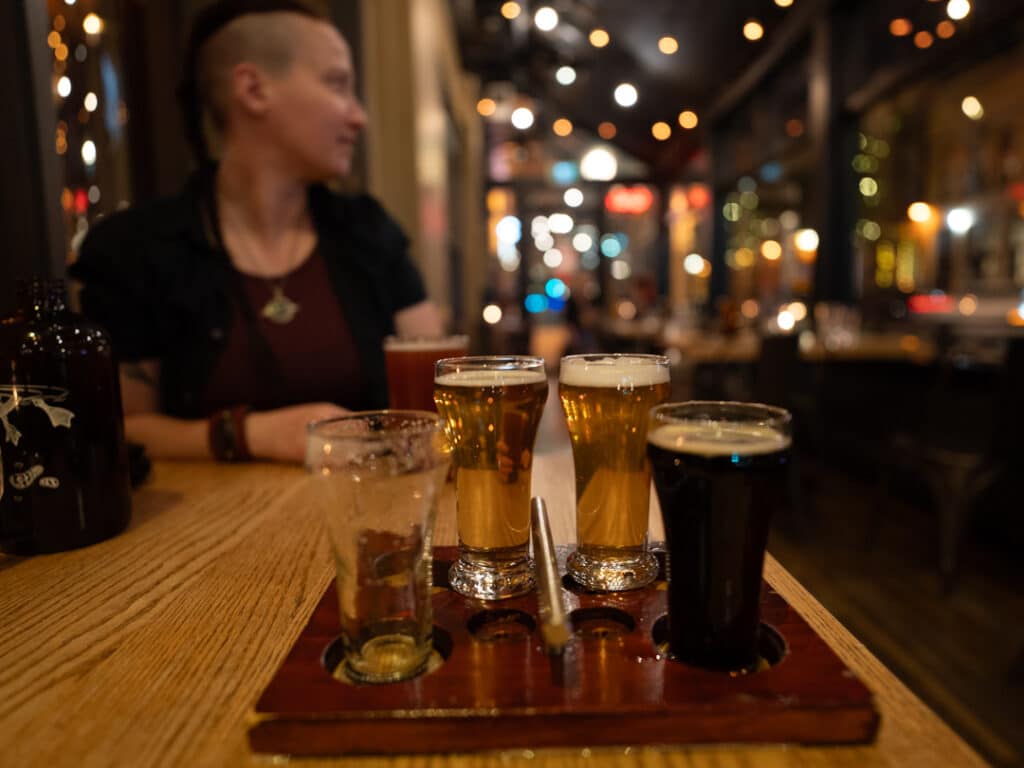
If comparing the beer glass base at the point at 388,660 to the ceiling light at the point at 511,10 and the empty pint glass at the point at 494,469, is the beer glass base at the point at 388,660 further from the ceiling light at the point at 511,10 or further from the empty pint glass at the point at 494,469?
the ceiling light at the point at 511,10

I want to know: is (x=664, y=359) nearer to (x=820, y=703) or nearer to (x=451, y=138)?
(x=820, y=703)

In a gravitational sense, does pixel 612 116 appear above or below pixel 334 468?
above

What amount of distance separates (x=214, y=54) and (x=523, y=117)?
8526mm

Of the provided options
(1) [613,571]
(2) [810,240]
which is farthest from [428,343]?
(2) [810,240]

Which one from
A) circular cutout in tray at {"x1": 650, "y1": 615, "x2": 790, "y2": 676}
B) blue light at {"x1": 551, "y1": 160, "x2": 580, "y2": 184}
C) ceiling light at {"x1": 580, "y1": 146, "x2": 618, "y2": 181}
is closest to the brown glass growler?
circular cutout in tray at {"x1": 650, "y1": 615, "x2": 790, "y2": 676}

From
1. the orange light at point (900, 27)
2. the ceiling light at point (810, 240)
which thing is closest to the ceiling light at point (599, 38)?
the ceiling light at point (810, 240)

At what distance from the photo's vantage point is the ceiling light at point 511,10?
6728mm

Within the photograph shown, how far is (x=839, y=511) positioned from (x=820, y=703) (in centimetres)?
392

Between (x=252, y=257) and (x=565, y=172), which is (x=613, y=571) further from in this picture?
(x=565, y=172)

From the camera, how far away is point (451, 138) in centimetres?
841

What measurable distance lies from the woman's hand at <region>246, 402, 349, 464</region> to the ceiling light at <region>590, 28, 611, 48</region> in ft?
26.0

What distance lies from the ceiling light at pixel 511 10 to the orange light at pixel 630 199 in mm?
6494

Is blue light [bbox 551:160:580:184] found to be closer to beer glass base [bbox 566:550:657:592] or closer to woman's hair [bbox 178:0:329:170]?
woman's hair [bbox 178:0:329:170]

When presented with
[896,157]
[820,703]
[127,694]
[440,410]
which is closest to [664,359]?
[440,410]
